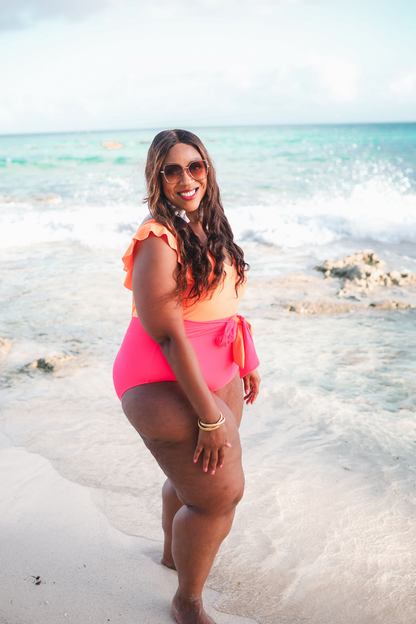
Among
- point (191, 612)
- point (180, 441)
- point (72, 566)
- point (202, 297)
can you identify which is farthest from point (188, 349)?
point (72, 566)

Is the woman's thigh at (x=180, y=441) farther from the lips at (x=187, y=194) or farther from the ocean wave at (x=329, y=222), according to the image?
the ocean wave at (x=329, y=222)

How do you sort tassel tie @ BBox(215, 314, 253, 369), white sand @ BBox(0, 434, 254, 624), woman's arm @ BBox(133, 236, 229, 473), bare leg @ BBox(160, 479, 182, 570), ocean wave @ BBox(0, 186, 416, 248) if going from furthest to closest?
ocean wave @ BBox(0, 186, 416, 248)
bare leg @ BBox(160, 479, 182, 570)
white sand @ BBox(0, 434, 254, 624)
tassel tie @ BBox(215, 314, 253, 369)
woman's arm @ BBox(133, 236, 229, 473)

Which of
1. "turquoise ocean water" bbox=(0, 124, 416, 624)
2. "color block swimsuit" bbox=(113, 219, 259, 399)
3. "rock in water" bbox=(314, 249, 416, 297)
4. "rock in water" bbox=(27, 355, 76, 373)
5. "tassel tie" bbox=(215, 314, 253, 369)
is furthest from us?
"rock in water" bbox=(314, 249, 416, 297)

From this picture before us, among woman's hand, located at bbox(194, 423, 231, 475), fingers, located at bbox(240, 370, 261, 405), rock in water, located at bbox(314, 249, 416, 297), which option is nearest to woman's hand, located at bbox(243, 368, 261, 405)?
fingers, located at bbox(240, 370, 261, 405)

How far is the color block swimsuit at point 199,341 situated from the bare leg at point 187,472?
65mm

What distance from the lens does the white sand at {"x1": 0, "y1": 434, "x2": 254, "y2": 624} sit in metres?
2.06

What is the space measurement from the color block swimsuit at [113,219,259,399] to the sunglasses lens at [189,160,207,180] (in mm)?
292

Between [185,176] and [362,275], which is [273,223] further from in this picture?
[185,176]

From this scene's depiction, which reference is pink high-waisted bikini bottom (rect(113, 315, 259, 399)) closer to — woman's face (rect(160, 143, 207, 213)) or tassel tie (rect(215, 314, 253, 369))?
tassel tie (rect(215, 314, 253, 369))

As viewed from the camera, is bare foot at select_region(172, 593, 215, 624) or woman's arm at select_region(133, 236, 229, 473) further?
bare foot at select_region(172, 593, 215, 624)

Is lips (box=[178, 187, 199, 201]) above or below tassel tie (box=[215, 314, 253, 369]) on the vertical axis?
above

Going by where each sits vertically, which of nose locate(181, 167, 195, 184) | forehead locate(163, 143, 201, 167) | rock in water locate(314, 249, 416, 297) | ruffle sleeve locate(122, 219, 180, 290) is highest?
forehead locate(163, 143, 201, 167)

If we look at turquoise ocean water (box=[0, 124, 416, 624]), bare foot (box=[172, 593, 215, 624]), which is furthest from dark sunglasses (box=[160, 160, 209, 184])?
bare foot (box=[172, 593, 215, 624])

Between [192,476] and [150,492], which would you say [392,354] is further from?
[192,476]
